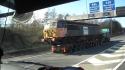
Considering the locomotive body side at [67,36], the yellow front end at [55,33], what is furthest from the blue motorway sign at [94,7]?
→ the yellow front end at [55,33]

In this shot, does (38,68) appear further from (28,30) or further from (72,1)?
(28,30)

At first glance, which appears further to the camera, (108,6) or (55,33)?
(108,6)

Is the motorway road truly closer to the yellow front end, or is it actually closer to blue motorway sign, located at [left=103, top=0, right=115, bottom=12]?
A: the yellow front end

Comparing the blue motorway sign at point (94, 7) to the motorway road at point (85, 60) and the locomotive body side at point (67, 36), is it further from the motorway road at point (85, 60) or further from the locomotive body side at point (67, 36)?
the motorway road at point (85, 60)

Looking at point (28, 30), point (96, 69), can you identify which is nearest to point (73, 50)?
point (28, 30)

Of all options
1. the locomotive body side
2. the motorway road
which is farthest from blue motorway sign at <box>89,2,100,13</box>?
the motorway road

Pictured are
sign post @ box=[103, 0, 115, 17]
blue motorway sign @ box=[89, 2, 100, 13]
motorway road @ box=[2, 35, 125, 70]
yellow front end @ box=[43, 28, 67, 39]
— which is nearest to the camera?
motorway road @ box=[2, 35, 125, 70]

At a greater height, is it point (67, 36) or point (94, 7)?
point (94, 7)

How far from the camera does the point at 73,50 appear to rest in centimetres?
3697

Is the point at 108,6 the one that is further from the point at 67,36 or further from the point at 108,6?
the point at 67,36

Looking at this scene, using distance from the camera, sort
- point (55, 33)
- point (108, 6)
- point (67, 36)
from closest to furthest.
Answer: point (55, 33)
point (67, 36)
point (108, 6)

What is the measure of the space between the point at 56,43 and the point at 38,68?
1252 inches

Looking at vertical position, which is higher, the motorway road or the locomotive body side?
the locomotive body side

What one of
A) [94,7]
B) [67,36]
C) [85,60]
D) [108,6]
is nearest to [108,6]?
[108,6]
